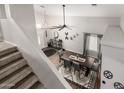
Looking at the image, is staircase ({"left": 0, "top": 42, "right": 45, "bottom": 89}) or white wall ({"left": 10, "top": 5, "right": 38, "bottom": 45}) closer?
staircase ({"left": 0, "top": 42, "right": 45, "bottom": 89})

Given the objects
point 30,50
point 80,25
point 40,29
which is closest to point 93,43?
point 80,25

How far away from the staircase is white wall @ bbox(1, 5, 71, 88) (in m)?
0.13

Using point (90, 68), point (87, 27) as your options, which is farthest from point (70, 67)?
point (87, 27)

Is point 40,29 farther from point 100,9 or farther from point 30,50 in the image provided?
point 30,50

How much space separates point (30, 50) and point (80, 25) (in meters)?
5.44

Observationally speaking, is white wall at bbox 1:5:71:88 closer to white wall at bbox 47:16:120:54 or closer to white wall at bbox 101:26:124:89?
white wall at bbox 101:26:124:89

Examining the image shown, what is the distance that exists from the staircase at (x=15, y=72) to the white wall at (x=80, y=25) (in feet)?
16.6

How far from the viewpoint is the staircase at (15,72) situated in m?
2.18

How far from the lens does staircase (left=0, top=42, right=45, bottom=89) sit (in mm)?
2178

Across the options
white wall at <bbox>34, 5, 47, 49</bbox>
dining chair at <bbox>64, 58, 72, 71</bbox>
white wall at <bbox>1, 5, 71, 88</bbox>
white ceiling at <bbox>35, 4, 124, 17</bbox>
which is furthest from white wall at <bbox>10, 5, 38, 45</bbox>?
white wall at <bbox>34, 5, 47, 49</bbox>

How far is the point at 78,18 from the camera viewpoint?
736cm

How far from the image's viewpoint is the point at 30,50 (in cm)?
256

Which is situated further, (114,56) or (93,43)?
(93,43)

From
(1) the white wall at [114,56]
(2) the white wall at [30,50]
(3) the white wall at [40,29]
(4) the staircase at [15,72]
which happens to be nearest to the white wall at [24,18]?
(2) the white wall at [30,50]
